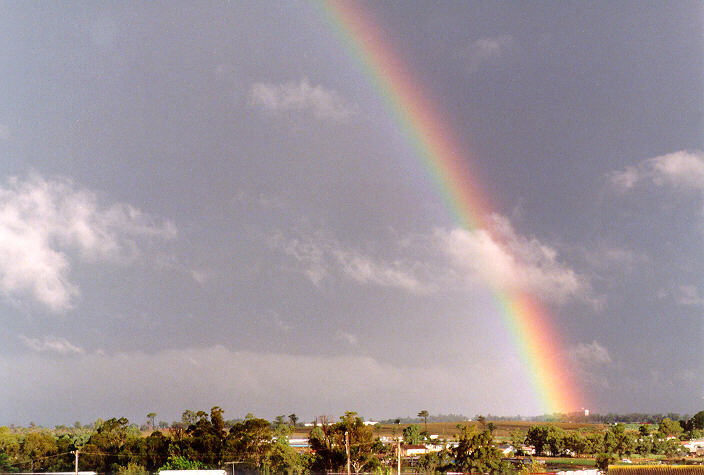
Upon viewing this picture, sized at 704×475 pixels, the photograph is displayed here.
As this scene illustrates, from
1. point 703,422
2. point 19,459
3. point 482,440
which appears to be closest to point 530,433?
point 703,422

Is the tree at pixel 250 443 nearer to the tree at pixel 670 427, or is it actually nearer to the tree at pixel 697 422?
the tree at pixel 670 427

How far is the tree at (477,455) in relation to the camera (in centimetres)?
6188

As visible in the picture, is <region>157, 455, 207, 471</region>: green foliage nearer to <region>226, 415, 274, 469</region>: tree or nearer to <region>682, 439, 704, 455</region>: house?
<region>226, 415, 274, 469</region>: tree

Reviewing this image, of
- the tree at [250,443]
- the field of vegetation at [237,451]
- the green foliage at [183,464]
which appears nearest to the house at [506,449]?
the field of vegetation at [237,451]

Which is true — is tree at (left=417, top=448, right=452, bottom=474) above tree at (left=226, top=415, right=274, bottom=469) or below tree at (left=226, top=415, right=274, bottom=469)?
below

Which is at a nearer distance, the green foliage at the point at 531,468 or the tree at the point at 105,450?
the green foliage at the point at 531,468

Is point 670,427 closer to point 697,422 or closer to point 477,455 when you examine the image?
point 697,422

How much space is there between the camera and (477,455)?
62.2m

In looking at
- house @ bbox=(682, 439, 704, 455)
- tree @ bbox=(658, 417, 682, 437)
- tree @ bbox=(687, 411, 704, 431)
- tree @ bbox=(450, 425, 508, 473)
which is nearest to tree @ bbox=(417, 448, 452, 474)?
tree @ bbox=(450, 425, 508, 473)

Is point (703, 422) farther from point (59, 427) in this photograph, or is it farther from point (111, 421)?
point (59, 427)

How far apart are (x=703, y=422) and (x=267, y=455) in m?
96.5

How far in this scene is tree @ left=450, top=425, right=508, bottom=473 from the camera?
203ft

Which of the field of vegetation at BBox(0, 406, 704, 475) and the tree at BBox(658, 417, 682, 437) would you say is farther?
the tree at BBox(658, 417, 682, 437)

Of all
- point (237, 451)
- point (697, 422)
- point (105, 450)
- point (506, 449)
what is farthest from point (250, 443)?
point (697, 422)
